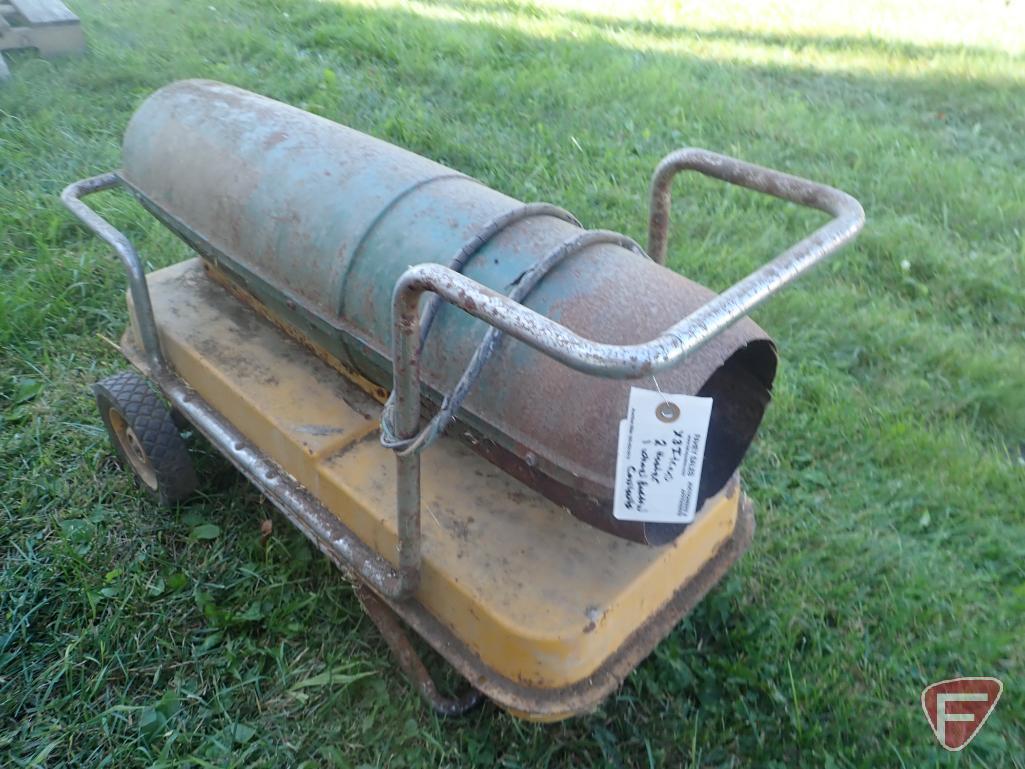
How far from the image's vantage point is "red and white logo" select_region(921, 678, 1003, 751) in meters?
1.96

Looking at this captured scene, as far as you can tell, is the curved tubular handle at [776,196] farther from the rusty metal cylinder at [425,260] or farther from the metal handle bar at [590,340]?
the rusty metal cylinder at [425,260]

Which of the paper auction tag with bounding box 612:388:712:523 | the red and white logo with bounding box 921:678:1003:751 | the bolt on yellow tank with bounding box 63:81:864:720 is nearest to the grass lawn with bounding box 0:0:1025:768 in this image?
the red and white logo with bounding box 921:678:1003:751

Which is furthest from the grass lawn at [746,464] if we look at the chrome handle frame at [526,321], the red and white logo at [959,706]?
the chrome handle frame at [526,321]

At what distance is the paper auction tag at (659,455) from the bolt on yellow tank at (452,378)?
69 mm

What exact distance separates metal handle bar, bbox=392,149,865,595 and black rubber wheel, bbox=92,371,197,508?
100 centimetres

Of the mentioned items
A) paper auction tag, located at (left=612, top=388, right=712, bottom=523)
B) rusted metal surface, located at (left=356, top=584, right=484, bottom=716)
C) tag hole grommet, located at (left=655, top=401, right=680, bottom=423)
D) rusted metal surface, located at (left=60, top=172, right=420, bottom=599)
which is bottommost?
rusted metal surface, located at (left=356, top=584, right=484, bottom=716)

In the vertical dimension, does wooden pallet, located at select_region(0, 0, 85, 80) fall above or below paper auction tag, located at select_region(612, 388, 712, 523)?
below

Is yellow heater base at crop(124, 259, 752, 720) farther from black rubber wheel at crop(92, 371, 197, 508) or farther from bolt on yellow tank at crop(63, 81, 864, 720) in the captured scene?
black rubber wheel at crop(92, 371, 197, 508)

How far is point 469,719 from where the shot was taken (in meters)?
1.98

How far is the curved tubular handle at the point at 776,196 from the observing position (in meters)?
1.45

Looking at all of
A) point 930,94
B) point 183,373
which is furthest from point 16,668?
point 930,94

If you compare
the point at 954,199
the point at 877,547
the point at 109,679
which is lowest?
the point at 109,679

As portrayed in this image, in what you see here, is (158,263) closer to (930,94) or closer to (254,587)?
(254,587)

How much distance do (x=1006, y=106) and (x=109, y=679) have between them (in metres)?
5.41
